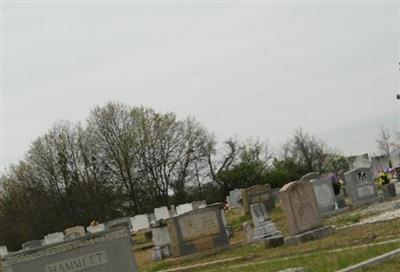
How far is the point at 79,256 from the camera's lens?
8.84 meters

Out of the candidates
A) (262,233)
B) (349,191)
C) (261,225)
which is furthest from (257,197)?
(262,233)

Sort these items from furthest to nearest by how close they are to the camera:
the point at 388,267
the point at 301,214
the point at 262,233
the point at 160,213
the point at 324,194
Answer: the point at 160,213 → the point at 324,194 → the point at 262,233 → the point at 301,214 → the point at 388,267

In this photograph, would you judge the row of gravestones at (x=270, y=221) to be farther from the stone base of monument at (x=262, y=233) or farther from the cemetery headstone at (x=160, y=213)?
the cemetery headstone at (x=160, y=213)

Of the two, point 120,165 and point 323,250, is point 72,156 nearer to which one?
point 120,165

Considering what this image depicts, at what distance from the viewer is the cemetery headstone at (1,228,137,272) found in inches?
345

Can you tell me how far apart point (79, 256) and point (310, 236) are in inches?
309

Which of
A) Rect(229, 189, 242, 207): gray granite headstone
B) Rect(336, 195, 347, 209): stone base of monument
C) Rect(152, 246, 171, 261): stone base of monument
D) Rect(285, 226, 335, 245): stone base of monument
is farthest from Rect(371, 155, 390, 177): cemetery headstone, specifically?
Rect(285, 226, 335, 245): stone base of monument

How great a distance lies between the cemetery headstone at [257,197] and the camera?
3167 cm

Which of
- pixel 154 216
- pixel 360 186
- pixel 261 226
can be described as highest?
pixel 154 216

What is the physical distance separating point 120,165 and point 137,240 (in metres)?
16.0

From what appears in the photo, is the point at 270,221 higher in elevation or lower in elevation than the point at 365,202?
higher

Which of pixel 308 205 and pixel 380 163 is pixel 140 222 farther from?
pixel 308 205

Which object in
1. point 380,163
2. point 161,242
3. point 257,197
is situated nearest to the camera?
point 161,242

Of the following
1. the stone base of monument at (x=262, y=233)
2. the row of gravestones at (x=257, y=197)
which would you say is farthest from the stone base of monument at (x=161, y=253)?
the row of gravestones at (x=257, y=197)
